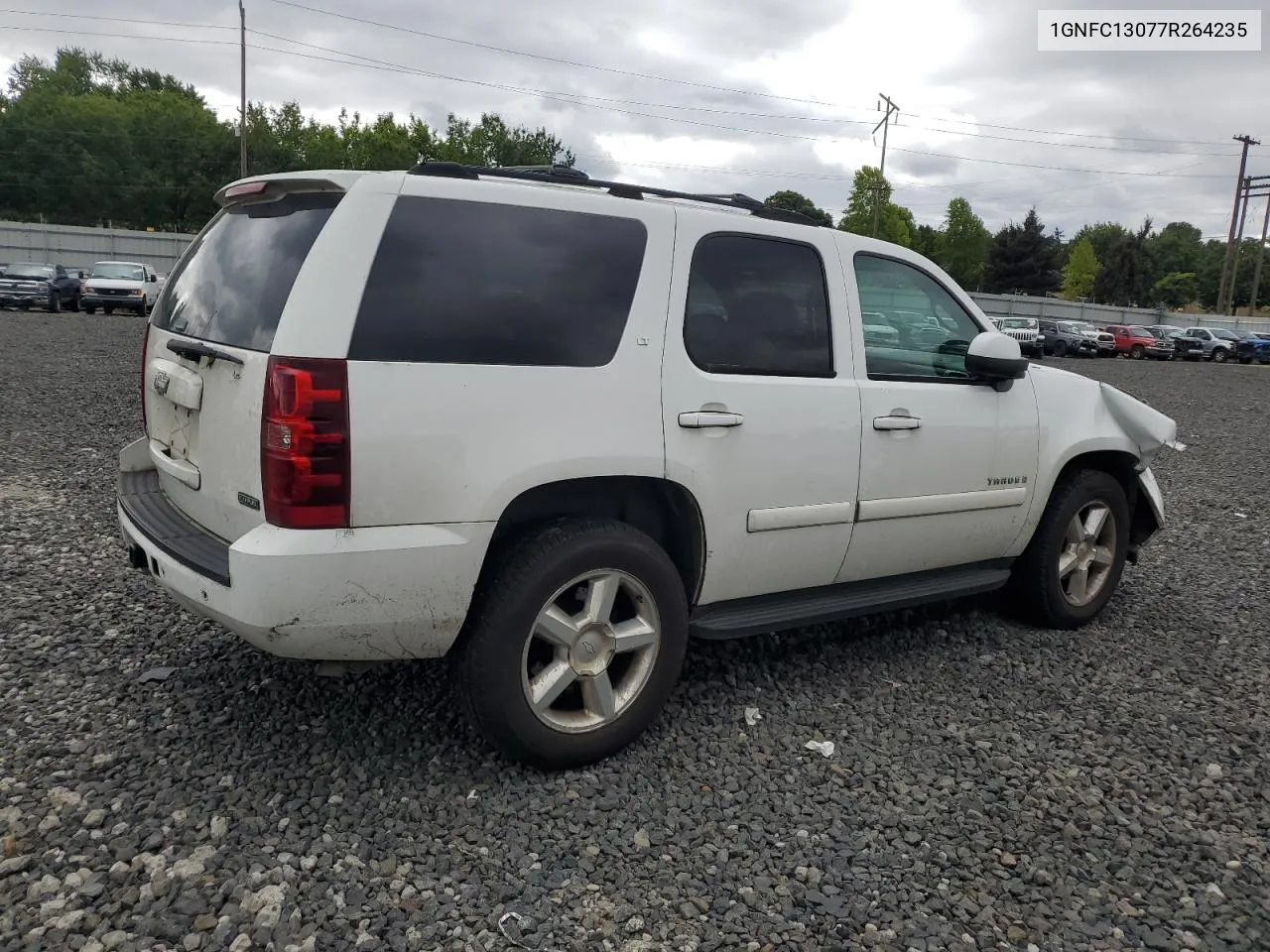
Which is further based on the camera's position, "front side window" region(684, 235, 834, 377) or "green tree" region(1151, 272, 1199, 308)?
"green tree" region(1151, 272, 1199, 308)

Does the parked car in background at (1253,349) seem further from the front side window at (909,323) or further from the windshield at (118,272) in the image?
the front side window at (909,323)

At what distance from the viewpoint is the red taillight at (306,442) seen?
2564 mm

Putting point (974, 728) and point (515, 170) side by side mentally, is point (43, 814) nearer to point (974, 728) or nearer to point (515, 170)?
point (515, 170)

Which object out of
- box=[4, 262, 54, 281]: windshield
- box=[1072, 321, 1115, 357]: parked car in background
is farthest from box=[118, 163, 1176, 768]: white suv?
box=[1072, 321, 1115, 357]: parked car in background

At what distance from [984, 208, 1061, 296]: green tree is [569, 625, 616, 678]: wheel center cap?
83190 mm

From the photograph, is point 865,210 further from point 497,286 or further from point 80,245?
point 497,286

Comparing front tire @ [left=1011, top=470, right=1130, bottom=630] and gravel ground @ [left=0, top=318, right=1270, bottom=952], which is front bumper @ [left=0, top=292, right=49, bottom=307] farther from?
front tire @ [left=1011, top=470, right=1130, bottom=630]

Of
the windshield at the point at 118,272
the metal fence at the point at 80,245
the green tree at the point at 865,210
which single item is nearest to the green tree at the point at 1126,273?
the green tree at the point at 865,210

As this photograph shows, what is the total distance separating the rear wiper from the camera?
9.21 ft

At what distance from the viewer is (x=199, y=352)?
9.69 ft

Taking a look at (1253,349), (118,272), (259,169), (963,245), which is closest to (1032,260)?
(963,245)

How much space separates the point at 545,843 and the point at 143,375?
2.33 meters

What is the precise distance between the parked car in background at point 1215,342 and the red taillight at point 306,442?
149 ft

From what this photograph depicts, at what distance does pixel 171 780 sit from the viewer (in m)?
2.95
